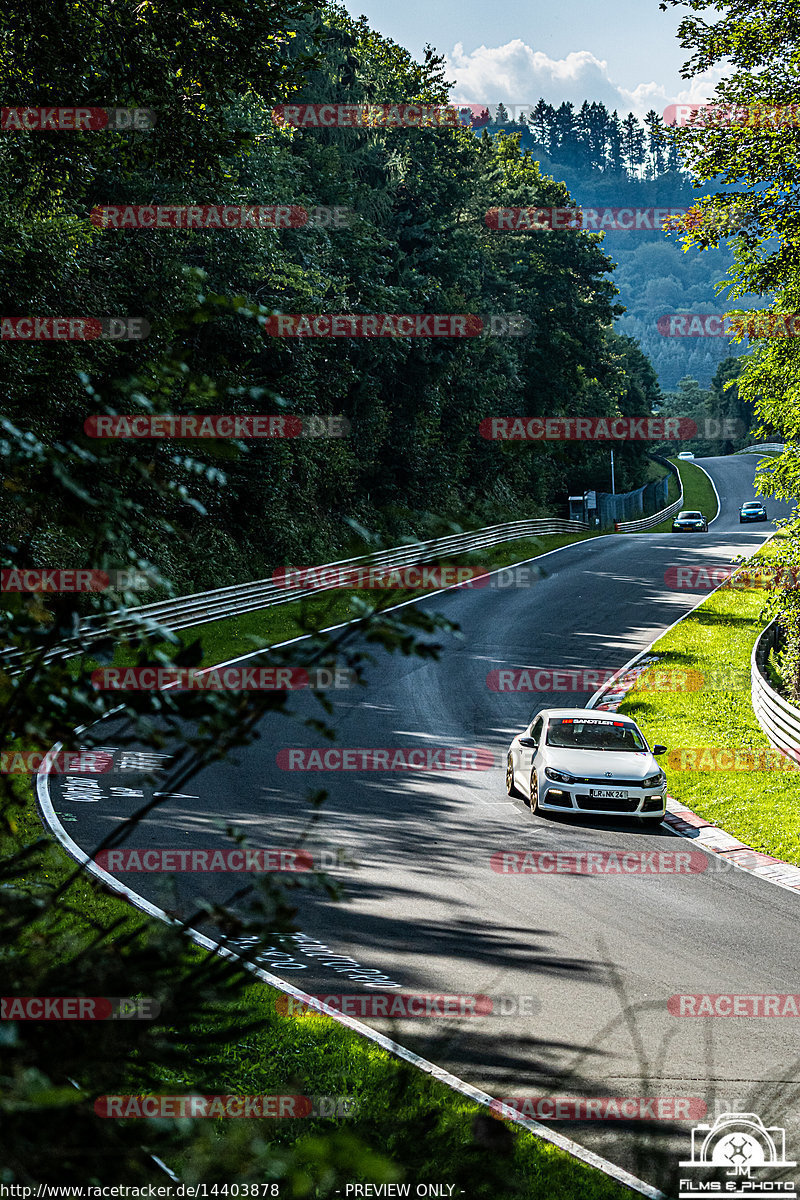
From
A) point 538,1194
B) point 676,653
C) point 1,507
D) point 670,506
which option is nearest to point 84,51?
point 1,507

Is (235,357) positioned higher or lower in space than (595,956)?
higher

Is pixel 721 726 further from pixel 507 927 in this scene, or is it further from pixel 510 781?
pixel 507 927

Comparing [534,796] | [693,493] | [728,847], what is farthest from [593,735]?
[693,493]

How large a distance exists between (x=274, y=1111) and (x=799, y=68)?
20.7m

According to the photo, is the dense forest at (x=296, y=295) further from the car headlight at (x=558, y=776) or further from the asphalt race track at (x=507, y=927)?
the car headlight at (x=558, y=776)

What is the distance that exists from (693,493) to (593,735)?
253 ft

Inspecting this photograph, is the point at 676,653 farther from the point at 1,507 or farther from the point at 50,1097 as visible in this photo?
the point at 50,1097

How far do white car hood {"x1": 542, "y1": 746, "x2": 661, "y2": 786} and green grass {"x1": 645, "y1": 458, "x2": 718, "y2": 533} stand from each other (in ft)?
190

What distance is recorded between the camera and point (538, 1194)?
4969 millimetres

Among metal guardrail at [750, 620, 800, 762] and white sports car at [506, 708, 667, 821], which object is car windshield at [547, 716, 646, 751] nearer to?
white sports car at [506, 708, 667, 821]

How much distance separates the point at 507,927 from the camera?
940 cm

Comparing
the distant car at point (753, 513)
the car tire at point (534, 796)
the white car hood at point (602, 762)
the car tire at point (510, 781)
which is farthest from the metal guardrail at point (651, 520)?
the car tire at point (534, 796)

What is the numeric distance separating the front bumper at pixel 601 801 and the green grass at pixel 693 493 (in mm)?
58625

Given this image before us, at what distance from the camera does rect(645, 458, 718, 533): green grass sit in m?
75.4
